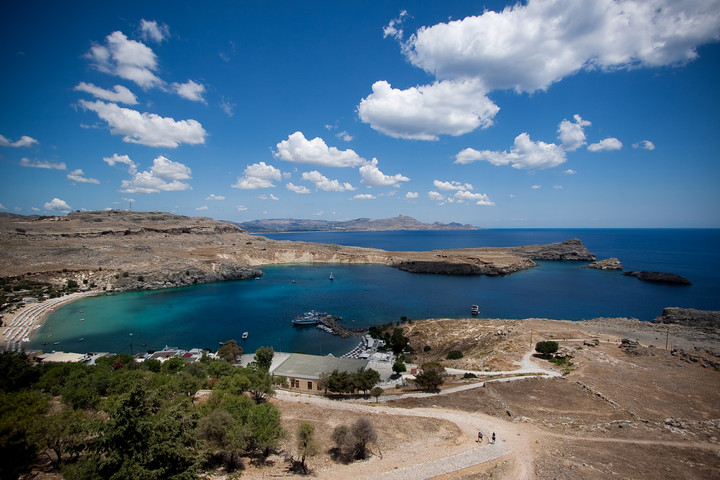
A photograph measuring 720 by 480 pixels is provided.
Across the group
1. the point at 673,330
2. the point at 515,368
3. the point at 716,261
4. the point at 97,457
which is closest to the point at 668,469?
the point at 515,368

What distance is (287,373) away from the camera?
33.9 meters

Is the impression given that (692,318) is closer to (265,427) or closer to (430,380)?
(430,380)

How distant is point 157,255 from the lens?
100250 mm

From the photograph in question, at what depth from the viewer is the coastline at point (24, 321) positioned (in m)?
44.9

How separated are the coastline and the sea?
52.9 inches

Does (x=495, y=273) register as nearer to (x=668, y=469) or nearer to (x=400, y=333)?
(x=400, y=333)

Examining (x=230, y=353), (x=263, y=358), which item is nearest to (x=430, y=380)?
(x=263, y=358)

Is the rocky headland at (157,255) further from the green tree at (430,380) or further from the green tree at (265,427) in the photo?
the green tree at (265,427)

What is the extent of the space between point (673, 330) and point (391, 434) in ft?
182

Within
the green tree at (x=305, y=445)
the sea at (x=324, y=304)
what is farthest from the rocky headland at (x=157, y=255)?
the green tree at (x=305, y=445)

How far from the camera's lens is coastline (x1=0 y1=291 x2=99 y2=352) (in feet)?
147

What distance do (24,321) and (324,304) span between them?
50270 mm

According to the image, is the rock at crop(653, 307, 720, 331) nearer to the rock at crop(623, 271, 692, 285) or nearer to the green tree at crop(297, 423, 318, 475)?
the rock at crop(623, 271, 692, 285)

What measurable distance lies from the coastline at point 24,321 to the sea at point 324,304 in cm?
134
